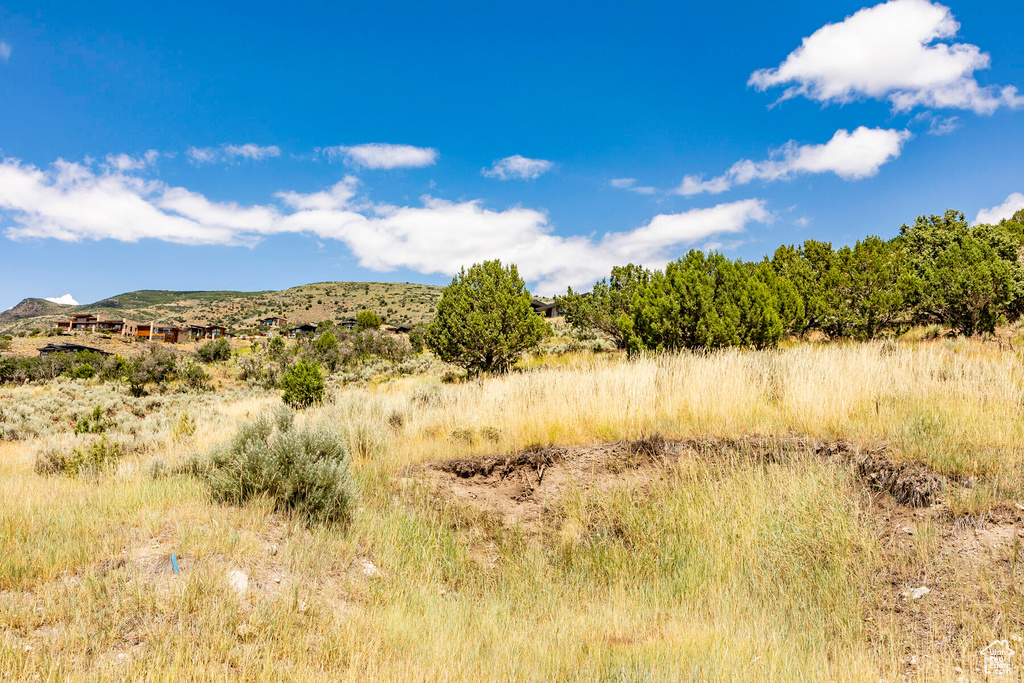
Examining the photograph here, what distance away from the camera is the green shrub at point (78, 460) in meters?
6.99

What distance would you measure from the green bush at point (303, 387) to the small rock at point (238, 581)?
1680 cm

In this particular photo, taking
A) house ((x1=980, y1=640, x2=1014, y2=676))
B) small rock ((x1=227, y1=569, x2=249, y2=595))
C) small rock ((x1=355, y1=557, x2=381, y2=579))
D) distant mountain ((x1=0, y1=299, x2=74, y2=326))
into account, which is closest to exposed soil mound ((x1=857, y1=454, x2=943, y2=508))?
house ((x1=980, y1=640, x2=1014, y2=676))

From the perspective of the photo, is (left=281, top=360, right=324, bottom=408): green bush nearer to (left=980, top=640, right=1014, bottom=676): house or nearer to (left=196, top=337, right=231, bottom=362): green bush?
(left=980, top=640, right=1014, bottom=676): house

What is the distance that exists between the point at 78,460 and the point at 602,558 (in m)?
7.82

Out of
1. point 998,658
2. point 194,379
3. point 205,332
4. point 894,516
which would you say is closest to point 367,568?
point 998,658

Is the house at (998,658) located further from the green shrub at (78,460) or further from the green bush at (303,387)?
the green bush at (303,387)

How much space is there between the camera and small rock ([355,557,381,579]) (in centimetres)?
429

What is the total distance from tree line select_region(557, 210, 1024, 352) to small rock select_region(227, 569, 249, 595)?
13151 millimetres

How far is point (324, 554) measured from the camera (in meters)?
4.26

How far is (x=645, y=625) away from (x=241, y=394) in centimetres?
3228

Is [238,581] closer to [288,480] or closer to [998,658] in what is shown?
[288,480]

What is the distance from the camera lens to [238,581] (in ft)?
11.8

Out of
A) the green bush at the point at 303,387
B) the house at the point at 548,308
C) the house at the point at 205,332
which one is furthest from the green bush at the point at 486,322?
the house at the point at 205,332

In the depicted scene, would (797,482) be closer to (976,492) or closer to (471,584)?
(976,492)
